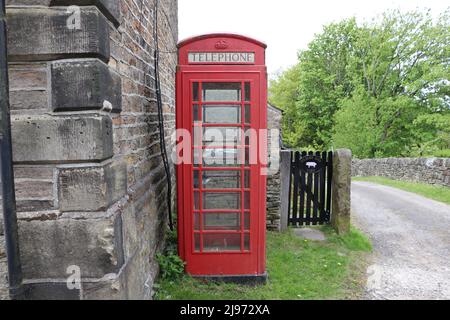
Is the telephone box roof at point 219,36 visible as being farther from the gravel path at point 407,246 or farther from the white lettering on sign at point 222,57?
the gravel path at point 407,246

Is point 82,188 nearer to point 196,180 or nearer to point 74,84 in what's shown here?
point 74,84

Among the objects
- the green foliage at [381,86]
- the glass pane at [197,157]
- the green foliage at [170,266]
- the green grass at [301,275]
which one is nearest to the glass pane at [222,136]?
the glass pane at [197,157]

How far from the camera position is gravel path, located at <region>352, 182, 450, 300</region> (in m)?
4.25

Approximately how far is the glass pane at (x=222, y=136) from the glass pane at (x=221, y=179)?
1.06 ft

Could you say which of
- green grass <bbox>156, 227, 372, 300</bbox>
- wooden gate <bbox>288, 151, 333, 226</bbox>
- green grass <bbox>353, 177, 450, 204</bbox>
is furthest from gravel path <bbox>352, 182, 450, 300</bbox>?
wooden gate <bbox>288, 151, 333, 226</bbox>

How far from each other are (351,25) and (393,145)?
35.8 ft

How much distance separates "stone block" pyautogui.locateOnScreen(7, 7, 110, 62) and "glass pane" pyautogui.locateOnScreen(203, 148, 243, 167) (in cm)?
202

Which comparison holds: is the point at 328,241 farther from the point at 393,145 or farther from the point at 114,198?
the point at 393,145

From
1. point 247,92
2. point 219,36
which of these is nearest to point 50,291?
point 247,92

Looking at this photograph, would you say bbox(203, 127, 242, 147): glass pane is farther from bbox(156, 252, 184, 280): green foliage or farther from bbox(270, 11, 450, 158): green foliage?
bbox(270, 11, 450, 158): green foliage

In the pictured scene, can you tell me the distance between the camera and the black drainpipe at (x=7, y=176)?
6.15 feet

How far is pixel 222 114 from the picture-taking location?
3.79m

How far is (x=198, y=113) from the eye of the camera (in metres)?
3.77

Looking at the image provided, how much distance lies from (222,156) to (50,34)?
2242 mm
